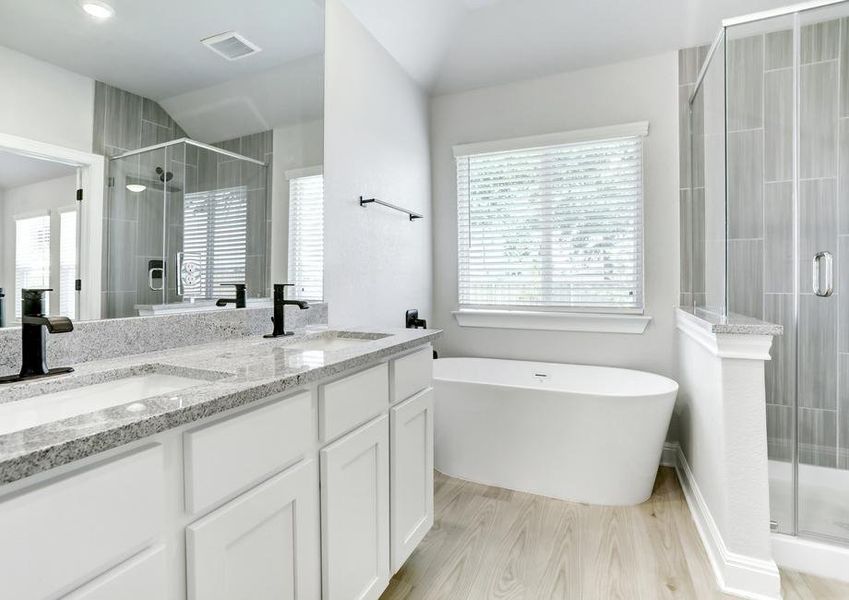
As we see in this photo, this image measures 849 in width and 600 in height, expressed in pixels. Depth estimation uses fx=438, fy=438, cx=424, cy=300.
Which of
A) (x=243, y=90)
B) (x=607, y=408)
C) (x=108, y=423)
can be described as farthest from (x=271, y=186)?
(x=607, y=408)

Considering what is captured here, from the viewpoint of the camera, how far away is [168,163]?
53.4 inches

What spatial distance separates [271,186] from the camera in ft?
5.99

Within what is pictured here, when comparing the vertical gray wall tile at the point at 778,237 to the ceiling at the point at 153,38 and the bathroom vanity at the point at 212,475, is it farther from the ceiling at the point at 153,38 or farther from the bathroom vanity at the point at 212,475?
the ceiling at the point at 153,38

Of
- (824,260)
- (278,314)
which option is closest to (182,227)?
(278,314)

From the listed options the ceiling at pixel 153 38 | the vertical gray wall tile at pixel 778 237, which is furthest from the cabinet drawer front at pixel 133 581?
the vertical gray wall tile at pixel 778 237

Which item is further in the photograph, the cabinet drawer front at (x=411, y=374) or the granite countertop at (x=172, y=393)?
the cabinet drawer front at (x=411, y=374)

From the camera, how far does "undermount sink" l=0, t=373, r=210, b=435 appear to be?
0.82 meters

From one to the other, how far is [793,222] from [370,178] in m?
2.08

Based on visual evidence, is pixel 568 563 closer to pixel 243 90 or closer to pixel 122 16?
pixel 243 90

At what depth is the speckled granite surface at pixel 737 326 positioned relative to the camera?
1.57 meters

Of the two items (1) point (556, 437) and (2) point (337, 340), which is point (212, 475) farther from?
(1) point (556, 437)

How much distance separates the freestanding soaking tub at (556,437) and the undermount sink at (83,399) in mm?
1581

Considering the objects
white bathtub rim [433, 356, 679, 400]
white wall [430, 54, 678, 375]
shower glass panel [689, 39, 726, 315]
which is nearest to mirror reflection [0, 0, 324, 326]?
white bathtub rim [433, 356, 679, 400]

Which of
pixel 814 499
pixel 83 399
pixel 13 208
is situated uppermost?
pixel 13 208
